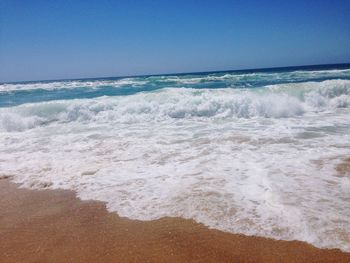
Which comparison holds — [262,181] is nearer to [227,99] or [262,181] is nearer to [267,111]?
[267,111]

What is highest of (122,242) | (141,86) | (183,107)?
(141,86)

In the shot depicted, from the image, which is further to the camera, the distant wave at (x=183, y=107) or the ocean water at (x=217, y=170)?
the distant wave at (x=183, y=107)

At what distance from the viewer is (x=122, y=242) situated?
10.1ft

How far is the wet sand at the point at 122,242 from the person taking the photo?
278cm

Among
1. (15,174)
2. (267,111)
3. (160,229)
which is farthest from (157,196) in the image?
(267,111)

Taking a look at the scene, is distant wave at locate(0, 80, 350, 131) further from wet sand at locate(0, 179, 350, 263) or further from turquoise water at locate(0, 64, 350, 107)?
wet sand at locate(0, 179, 350, 263)

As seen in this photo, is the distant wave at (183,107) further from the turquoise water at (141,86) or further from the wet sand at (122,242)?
the wet sand at (122,242)

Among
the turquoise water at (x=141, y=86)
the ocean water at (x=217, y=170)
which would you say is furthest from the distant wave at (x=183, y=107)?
the turquoise water at (x=141, y=86)

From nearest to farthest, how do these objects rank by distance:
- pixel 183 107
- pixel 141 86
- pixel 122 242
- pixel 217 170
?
pixel 122 242, pixel 217 170, pixel 183 107, pixel 141 86

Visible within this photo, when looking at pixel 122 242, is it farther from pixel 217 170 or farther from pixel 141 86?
pixel 141 86

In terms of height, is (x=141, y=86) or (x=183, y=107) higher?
(x=141, y=86)

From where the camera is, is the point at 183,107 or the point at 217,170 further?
the point at 183,107

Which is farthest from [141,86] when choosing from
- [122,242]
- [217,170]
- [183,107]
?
[122,242]

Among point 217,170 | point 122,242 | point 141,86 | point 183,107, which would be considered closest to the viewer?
point 122,242
